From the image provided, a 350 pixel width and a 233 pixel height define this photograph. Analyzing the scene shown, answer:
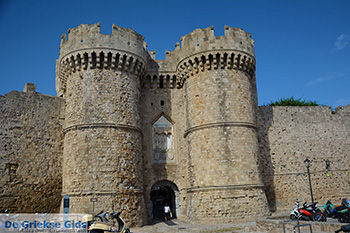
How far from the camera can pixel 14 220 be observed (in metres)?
7.57

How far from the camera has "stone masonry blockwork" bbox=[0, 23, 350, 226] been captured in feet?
37.6

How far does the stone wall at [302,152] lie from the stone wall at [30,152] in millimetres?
9476

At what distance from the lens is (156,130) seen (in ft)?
47.2

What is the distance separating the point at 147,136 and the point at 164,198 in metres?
4.23

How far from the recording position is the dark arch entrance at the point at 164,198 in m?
14.0

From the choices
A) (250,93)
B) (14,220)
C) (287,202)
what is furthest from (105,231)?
(287,202)

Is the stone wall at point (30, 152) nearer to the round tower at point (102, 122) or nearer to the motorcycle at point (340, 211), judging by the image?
the round tower at point (102, 122)

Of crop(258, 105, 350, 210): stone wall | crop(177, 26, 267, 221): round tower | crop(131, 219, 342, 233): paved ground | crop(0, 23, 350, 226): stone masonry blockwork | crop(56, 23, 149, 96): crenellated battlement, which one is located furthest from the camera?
crop(258, 105, 350, 210): stone wall

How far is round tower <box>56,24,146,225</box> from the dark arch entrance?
2.15m

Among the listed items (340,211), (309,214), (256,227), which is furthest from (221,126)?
(340,211)

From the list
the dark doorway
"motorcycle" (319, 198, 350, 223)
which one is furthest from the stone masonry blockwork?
"motorcycle" (319, 198, 350, 223)

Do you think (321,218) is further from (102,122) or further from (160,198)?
(160,198)

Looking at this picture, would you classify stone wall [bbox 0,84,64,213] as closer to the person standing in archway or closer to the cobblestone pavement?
the cobblestone pavement

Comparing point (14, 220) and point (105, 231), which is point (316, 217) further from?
point (14, 220)
